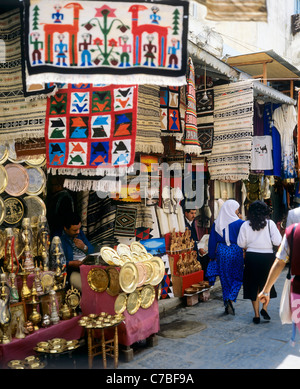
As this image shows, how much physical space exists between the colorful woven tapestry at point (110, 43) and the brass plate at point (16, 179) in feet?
6.58

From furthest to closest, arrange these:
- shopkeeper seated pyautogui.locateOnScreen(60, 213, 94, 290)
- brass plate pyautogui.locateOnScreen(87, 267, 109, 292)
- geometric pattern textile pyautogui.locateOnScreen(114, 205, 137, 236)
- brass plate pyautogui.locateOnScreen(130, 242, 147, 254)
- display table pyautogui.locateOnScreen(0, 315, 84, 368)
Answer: geometric pattern textile pyautogui.locateOnScreen(114, 205, 137, 236), shopkeeper seated pyautogui.locateOnScreen(60, 213, 94, 290), brass plate pyautogui.locateOnScreen(130, 242, 147, 254), brass plate pyautogui.locateOnScreen(87, 267, 109, 292), display table pyautogui.locateOnScreen(0, 315, 84, 368)

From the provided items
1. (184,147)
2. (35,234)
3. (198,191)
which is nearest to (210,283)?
(198,191)

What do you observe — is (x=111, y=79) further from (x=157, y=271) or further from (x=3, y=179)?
(x=157, y=271)

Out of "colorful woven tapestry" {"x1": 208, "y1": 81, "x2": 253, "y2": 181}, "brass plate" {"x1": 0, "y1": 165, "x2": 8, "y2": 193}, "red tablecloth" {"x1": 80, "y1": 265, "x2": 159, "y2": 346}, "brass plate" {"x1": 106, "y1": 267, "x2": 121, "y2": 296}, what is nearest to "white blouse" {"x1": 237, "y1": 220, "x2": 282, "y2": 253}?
"colorful woven tapestry" {"x1": 208, "y1": 81, "x2": 253, "y2": 181}

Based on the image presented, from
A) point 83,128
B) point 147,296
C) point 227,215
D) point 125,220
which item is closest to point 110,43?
point 83,128

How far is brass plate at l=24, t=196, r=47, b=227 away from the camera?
4.93 m

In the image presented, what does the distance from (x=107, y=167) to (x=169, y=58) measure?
1.60 meters

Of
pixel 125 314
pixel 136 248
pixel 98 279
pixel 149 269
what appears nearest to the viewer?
pixel 125 314

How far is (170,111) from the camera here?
539cm

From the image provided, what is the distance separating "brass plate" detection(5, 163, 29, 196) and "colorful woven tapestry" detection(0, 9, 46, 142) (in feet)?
1.44

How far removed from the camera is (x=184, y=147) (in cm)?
557

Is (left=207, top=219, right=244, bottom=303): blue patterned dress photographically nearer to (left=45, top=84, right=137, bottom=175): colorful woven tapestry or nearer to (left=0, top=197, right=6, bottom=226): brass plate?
(left=45, top=84, right=137, bottom=175): colorful woven tapestry

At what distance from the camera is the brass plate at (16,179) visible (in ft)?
15.6

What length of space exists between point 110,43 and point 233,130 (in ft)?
13.6
